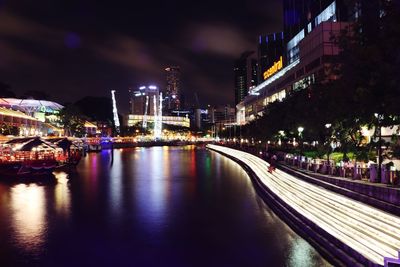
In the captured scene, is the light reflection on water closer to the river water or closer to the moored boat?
the river water

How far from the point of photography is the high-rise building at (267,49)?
15219 cm

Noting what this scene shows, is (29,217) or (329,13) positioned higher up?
(329,13)

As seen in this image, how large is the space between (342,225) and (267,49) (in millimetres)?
153075

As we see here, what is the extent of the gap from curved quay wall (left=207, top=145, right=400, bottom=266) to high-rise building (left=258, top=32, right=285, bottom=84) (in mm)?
138991

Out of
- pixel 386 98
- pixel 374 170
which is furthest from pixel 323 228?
pixel 374 170

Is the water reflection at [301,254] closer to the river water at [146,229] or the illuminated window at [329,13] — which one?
the river water at [146,229]

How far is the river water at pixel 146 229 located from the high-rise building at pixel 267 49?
133 metres

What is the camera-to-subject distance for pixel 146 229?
14.3 m

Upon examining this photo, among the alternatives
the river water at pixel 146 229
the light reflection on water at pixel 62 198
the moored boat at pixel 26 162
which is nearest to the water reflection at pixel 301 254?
the river water at pixel 146 229

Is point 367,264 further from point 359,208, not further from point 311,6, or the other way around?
point 311,6

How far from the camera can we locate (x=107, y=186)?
2641 centimetres

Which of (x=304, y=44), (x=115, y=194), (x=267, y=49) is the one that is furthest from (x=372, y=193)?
(x=267, y=49)

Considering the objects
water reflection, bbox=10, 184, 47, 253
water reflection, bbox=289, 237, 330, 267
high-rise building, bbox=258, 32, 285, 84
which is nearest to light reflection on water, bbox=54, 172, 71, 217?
water reflection, bbox=10, 184, 47, 253

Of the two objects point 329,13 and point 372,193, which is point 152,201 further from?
point 329,13
